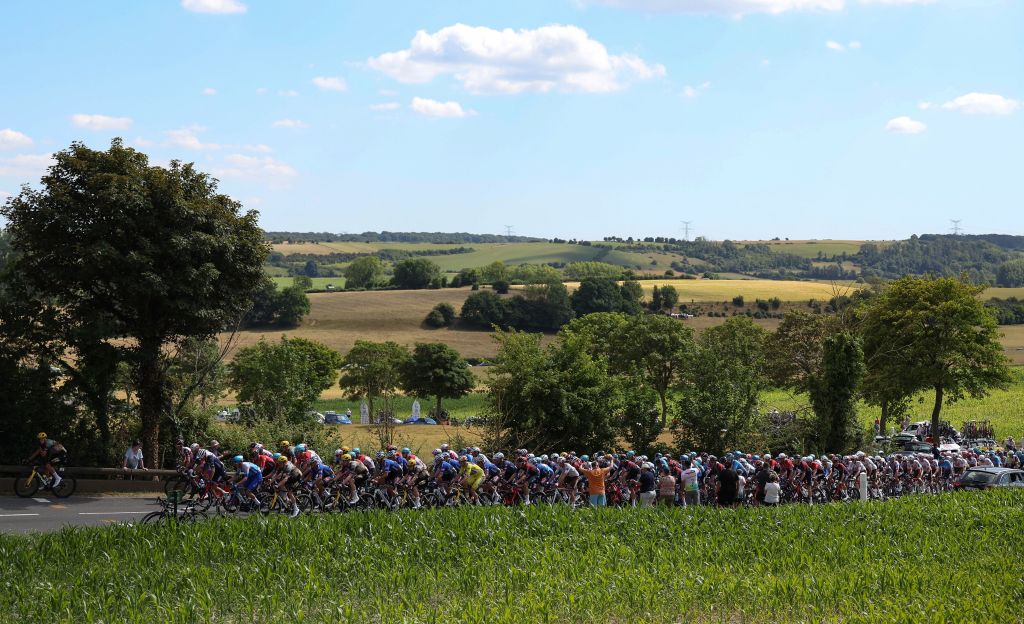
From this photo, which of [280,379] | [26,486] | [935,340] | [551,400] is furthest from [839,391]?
[26,486]

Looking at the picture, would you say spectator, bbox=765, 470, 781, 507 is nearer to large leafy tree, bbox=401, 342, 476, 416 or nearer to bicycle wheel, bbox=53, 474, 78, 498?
bicycle wheel, bbox=53, 474, 78, 498

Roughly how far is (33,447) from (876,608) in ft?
78.4

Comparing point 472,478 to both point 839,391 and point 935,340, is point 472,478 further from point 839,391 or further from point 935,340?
point 935,340

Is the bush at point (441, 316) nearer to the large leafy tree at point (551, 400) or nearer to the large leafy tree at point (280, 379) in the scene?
the large leafy tree at point (280, 379)

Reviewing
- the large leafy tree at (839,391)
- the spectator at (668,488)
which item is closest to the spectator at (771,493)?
the spectator at (668,488)

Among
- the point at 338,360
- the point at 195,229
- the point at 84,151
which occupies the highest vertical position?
the point at 84,151

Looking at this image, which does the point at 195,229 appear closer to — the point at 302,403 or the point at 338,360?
the point at 302,403

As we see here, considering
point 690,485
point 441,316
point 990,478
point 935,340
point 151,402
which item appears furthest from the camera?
point 441,316

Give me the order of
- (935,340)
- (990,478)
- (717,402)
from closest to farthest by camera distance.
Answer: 1. (990,478)
2. (717,402)
3. (935,340)

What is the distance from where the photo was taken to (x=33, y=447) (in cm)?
3023

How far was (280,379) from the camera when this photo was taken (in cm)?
5188

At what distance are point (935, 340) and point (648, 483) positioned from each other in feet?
104

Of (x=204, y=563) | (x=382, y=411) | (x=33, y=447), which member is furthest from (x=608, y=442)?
(x=204, y=563)

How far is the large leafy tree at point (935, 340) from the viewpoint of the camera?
176 feet
